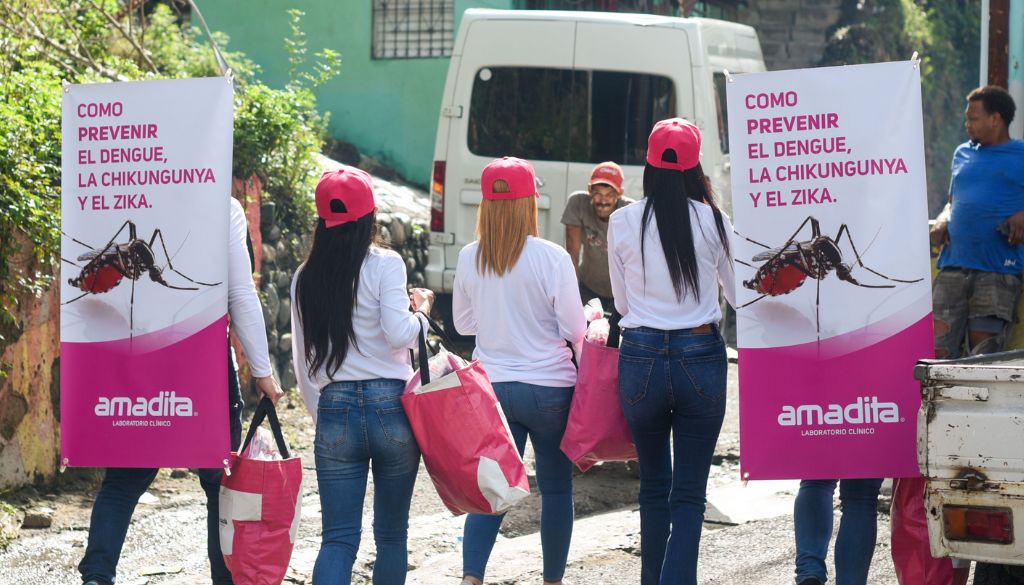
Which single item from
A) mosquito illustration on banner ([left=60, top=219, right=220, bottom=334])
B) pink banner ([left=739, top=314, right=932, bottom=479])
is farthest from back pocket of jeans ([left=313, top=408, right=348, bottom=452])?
pink banner ([left=739, top=314, right=932, bottom=479])

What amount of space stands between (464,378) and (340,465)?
503 millimetres

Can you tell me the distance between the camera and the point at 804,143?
4602mm

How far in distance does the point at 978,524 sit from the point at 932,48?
18485 mm

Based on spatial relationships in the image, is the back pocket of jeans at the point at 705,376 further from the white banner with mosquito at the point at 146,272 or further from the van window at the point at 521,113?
the van window at the point at 521,113

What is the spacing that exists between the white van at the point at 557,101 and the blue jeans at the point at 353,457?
5911 mm

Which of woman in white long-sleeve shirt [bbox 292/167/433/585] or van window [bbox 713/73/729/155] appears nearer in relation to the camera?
woman in white long-sleeve shirt [bbox 292/167/433/585]

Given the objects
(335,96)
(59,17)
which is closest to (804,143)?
(59,17)

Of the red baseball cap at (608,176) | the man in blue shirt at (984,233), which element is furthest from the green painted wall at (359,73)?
the man in blue shirt at (984,233)

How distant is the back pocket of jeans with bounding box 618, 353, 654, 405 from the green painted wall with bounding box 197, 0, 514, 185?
1015 cm

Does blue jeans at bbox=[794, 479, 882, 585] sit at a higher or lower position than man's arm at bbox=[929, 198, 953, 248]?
lower

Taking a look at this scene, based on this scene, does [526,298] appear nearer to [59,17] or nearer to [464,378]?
[464,378]

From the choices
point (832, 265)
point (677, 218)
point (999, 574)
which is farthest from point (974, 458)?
point (677, 218)

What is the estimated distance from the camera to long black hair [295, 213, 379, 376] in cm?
450

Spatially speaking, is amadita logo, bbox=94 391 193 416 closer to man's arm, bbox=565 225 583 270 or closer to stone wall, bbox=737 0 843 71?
man's arm, bbox=565 225 583 270
